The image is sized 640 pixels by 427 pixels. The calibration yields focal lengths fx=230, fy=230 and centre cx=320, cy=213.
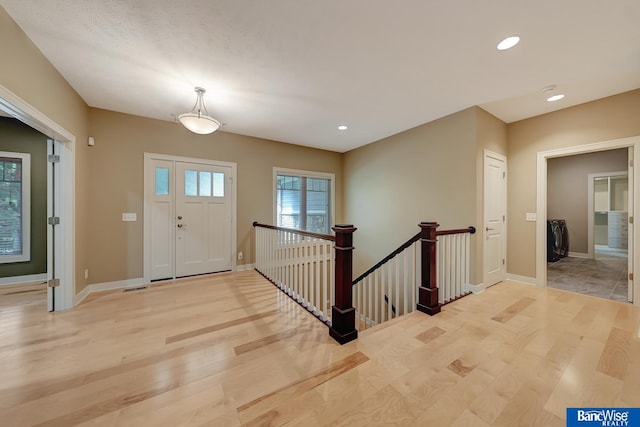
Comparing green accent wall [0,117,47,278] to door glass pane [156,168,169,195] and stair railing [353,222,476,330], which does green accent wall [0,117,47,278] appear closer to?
door glass pane [156,168,169,195]

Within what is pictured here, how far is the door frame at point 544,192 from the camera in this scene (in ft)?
9.12

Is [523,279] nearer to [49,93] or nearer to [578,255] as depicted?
[578,255]

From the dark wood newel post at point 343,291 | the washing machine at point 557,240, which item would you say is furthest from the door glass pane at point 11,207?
the washing machine at point 557,240

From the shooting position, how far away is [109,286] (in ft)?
11.2

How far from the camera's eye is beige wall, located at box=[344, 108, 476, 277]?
11.0ft

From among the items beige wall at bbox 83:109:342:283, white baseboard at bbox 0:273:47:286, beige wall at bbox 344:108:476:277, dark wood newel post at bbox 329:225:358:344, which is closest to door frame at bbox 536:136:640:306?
beige wall at bbox 344:108:476:277

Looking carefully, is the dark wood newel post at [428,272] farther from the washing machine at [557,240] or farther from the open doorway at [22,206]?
the open doorway at [22,206]

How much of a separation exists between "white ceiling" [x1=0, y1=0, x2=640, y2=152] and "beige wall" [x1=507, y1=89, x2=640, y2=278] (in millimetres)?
188

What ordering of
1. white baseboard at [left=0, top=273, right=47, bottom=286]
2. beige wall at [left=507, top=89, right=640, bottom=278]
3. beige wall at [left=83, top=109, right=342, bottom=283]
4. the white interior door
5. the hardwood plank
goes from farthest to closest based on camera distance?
the white interior door, white baseboard at [left=0, top=273, right=47, bottom=286], beige wall at [left=83, top=109, right=342, bottom=283], beige wall at [left=507, top=89, right=640, bottom=278], the hardwood plank

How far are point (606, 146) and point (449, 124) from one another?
6.16ft

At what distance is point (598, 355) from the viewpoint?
1.80 m

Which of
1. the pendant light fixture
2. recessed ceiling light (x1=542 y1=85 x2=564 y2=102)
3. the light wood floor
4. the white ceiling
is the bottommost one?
the light wood floor

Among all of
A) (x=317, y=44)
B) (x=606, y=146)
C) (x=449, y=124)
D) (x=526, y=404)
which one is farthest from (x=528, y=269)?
(x=317, y=44)

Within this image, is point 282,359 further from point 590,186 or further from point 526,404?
point 590,186
